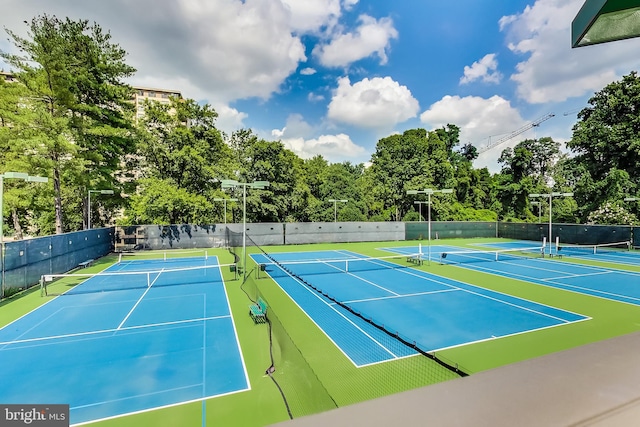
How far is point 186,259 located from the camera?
23.6 metres

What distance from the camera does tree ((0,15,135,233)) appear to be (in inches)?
794

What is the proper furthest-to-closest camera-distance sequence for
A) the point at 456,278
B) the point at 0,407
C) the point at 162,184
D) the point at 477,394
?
the point at 162,184 → the point at 456,278 → the point at 0,407 → the point at 477,394

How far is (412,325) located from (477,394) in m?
9.98

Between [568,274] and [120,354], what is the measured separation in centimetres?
2114

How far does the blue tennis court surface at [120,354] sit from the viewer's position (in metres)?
6.44

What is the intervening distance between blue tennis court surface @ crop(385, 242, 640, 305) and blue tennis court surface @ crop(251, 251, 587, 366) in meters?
4.15

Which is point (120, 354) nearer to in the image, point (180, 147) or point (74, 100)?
point (74, 100)

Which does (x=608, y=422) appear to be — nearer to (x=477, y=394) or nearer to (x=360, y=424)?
(x=477, y=394)

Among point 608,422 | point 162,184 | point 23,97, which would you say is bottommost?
point 608,422

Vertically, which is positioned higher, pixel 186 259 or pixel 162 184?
pixel 162 184

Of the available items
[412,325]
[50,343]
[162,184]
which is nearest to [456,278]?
[412,325]

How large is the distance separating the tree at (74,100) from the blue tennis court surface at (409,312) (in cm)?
1611

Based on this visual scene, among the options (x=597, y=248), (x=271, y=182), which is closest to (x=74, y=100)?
(x=271, y=182)

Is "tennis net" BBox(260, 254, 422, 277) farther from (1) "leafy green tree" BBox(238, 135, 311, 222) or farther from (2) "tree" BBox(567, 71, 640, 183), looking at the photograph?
(2) "tree" BBox(567, 71, 640, 183)
